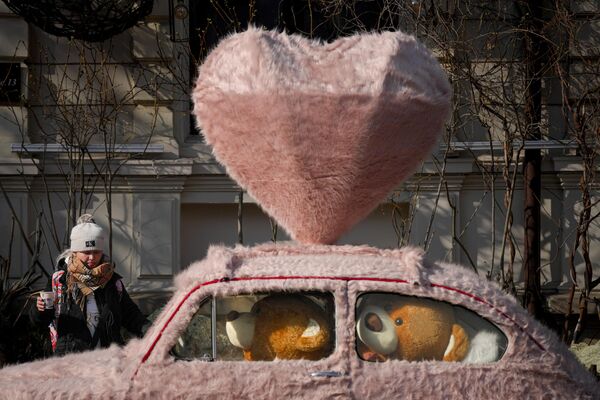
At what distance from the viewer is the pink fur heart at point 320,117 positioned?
18.0 feet

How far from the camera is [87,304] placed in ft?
22.8

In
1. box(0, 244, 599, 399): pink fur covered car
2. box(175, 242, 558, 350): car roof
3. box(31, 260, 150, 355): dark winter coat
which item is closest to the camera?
box(0, 244, 599, 399): pink fur covered car

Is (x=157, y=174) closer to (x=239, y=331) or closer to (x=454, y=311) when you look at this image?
(x=239, y=331)

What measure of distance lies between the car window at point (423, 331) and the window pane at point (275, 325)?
178 millimetres

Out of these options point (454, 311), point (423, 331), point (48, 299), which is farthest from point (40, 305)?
point (454, 311)

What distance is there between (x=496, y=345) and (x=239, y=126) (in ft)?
5.46

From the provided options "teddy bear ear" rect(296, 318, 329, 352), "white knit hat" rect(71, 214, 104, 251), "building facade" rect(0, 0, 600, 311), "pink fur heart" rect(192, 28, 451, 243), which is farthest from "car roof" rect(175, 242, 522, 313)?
"building facade" rect(0, 0, 600, 311)

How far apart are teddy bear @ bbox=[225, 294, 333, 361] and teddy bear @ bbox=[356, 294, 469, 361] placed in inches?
7.4

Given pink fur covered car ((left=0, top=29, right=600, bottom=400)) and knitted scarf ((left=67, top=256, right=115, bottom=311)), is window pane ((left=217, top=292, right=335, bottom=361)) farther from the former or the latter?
knitted scarf ((left=67, top=256, right=115, bottom=311))

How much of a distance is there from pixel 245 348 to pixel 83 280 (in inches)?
81.5

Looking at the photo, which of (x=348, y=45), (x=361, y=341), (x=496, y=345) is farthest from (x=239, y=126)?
(x=496, y=345)

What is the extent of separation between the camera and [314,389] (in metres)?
4.98

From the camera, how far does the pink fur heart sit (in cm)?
548

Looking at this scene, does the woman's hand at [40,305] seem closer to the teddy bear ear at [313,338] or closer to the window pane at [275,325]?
the window pane at [275,325]
